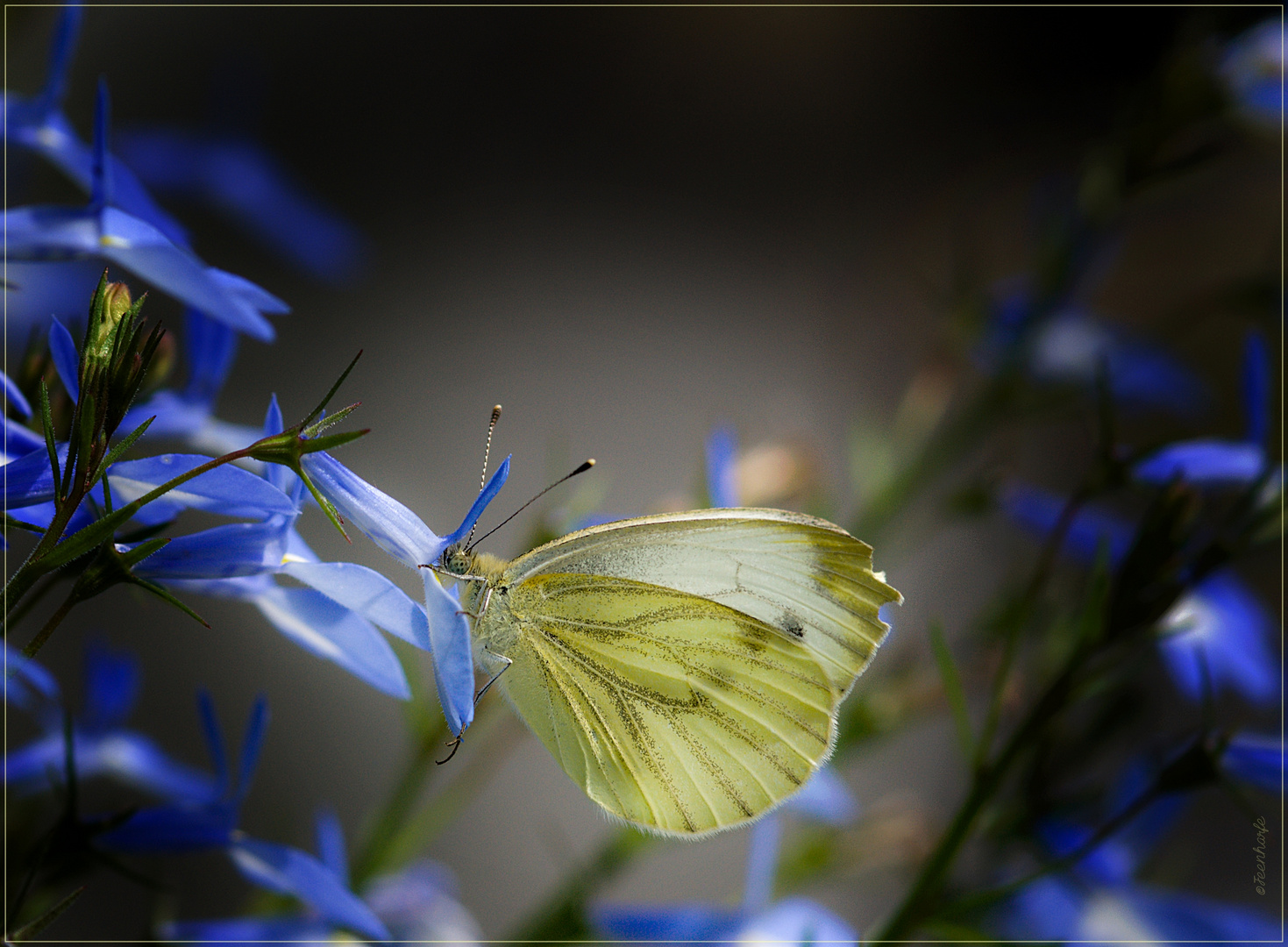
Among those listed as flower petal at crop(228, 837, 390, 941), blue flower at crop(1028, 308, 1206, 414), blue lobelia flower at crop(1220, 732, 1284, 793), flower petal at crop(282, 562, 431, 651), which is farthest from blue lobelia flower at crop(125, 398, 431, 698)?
blue flower at crop(1028, 308, 1206, 414)

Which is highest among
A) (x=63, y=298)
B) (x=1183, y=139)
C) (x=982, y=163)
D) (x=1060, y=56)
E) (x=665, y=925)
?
(x=1060, y=56)

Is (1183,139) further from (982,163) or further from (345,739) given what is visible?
(982,163)

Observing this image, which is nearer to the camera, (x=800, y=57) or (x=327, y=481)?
(x=327, y=481)

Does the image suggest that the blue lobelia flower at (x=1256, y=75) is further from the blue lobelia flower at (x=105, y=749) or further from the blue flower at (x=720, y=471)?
the blue lobelia flower at (x=105, y=749)

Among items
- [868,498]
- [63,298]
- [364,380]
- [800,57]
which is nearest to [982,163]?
[800,57]

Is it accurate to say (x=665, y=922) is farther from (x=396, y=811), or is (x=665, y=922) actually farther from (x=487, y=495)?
(x=487, y=495)

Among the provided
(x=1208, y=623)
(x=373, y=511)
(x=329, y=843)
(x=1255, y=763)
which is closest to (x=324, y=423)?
(x=373, y=511)

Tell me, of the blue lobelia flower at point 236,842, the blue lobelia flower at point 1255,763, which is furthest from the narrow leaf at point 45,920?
the blue lobelia flower at point 1255,763

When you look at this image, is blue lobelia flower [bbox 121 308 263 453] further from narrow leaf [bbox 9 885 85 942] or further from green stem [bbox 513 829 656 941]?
green stem [bbox 513 829 656 941]
